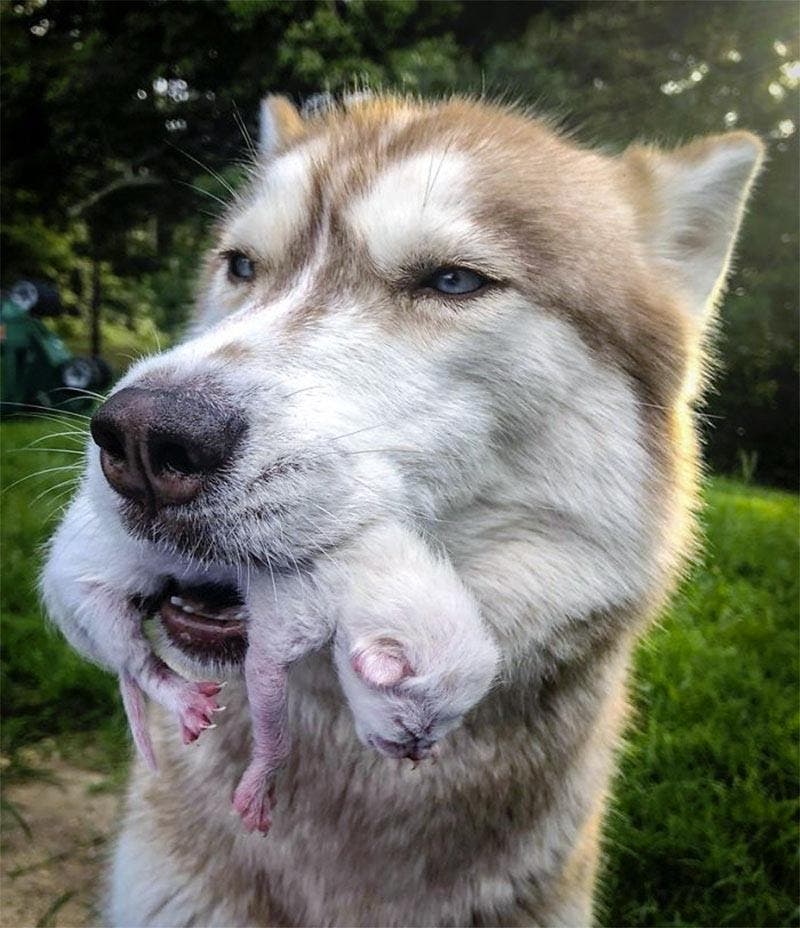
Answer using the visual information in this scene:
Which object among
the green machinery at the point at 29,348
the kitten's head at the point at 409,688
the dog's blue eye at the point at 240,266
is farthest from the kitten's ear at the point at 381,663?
the green machinery at the point at 29,348

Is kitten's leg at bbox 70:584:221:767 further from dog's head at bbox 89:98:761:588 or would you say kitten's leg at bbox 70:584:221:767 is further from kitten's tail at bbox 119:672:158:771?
dog's head at bbox 89:98:761:588

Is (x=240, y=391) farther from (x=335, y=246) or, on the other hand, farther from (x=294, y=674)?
(x=294, y=674)

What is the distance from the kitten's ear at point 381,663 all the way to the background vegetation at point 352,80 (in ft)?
5.53

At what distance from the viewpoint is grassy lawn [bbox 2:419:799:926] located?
230 cm

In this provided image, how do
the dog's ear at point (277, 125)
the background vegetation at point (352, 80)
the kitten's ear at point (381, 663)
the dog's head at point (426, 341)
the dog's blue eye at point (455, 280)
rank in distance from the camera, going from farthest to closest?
the background vegetation at point (352, 80) < the dog's ear at point (277, 125) < the dog's blue eye at point (455, 280) < the dog's head at point (426, 341) < the kitten's ear at point (381, 663)

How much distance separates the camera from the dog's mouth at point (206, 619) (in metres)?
1.21

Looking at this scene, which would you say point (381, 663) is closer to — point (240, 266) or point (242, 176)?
point (240, 266)

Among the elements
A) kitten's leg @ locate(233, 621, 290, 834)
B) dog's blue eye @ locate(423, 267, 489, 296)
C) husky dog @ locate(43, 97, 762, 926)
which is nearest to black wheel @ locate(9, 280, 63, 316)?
husky dog @ locate(43, 97, 762, 926)

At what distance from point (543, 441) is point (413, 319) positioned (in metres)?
0.30

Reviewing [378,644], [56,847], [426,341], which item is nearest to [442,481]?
[426,341]

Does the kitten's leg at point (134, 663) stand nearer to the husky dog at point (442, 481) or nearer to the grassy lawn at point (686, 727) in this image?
the husky dog at point (442, 481)

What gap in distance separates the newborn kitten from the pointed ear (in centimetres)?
94

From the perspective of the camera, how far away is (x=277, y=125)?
6.63 ft

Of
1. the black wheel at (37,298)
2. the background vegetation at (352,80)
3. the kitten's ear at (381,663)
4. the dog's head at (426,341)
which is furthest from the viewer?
the black wheel at (37,298)
